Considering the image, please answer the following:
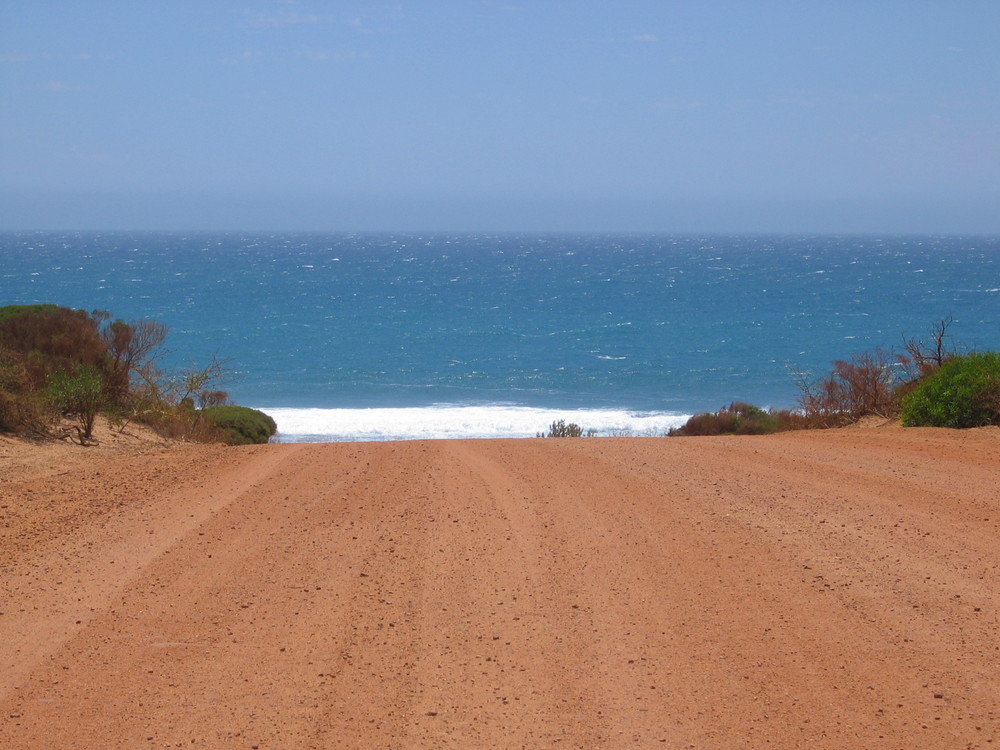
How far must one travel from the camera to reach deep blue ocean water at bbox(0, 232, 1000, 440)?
4384 cm

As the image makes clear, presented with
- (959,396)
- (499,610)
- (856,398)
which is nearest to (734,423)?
(856,398)

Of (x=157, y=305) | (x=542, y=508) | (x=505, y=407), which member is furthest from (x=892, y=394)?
(x=157, y=305)

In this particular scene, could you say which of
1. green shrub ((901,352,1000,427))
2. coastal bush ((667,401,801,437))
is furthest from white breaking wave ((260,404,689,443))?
green shrub ((901,352,1000,427))

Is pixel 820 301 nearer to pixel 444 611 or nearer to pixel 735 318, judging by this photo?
pixel 735 318

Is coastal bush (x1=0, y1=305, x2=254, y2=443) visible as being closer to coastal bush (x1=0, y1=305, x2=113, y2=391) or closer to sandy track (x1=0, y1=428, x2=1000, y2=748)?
coastal bush (x1=0, y1=305, x2=113, y2=391)

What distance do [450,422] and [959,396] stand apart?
991 inches

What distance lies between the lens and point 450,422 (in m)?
38.5

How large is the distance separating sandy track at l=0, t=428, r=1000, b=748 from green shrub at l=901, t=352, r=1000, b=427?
3.83 m

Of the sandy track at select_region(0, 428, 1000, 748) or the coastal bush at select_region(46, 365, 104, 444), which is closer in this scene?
the sandy track at select_region(0, 428, 1000, 748)

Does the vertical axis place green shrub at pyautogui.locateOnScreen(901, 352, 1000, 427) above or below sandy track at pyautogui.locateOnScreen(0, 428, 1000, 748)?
above

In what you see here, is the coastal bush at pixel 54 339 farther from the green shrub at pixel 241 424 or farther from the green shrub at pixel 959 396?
the green shrub at pixel 959 396

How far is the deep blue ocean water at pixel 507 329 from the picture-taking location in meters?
43.8

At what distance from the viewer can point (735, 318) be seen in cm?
7556

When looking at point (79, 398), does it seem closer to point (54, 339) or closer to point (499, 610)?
point (54, 339)
